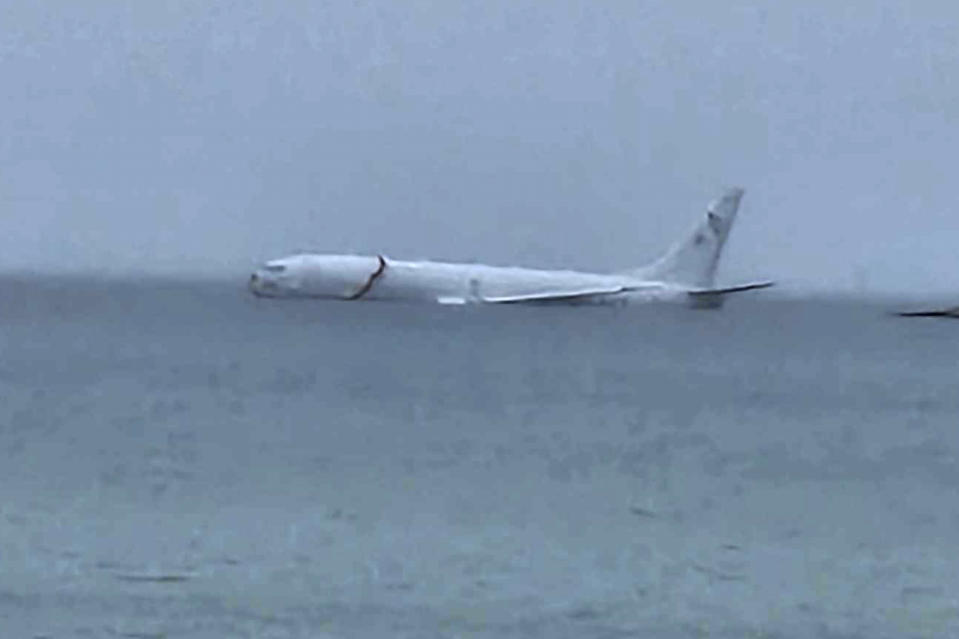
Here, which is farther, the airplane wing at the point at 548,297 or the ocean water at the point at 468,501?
the airplane wing at the point at 548,297

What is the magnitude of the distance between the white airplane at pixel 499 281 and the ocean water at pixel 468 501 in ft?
194

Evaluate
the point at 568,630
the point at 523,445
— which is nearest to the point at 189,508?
the point at 568,630

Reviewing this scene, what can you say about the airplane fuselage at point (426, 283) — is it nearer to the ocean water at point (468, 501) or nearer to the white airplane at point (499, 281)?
the white airplane at point (499, 281)

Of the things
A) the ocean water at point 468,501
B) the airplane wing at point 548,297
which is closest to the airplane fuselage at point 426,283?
the airplane wing at point 548,297

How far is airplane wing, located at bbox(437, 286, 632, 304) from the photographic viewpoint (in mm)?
180750

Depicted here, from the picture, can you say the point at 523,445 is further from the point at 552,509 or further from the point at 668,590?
the point at 668,590

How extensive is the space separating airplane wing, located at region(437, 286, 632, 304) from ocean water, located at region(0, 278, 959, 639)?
6480cm

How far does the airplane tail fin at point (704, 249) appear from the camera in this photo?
173250 mm

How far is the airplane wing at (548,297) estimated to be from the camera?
7116 inches

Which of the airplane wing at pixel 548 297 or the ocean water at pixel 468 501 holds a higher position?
the airplane wing at pixel 548 297

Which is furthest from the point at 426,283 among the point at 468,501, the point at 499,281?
the point at 468,501

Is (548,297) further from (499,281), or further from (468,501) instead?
(468,501)

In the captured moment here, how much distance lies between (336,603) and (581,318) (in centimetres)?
15269

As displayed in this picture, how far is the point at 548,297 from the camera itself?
607 feet
